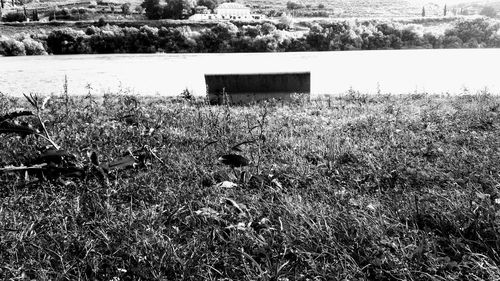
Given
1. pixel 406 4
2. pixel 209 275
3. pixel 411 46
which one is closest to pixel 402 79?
pixel 209 275

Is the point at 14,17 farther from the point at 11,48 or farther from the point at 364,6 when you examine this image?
the point at 364,6

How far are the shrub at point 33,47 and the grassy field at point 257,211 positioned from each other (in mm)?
35336

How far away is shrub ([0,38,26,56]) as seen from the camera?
108 ft

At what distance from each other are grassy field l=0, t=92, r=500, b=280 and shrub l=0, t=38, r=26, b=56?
32.8m

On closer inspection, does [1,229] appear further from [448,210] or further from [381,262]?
[448,210]

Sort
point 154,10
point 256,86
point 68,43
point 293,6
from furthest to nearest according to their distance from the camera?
1. point 293,6
2. point 154,10
3. point 68,43
4. point 256,86

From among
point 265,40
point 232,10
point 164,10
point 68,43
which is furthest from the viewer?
point 232,10

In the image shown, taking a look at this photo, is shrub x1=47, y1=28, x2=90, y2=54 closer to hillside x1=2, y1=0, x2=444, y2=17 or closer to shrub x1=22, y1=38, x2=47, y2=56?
shrub x1=22, y1=38, x2=47, y2=56

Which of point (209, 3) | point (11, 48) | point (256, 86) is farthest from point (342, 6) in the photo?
point (256, 86)

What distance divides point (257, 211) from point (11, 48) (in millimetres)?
36950

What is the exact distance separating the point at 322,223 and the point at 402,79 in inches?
525

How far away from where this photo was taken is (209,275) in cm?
247

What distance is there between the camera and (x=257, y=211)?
3174 millimetres

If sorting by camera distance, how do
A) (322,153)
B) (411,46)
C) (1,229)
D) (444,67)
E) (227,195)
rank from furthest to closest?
(411,46) < (444,67) < (322,153) < (227,195) < (1,229)
